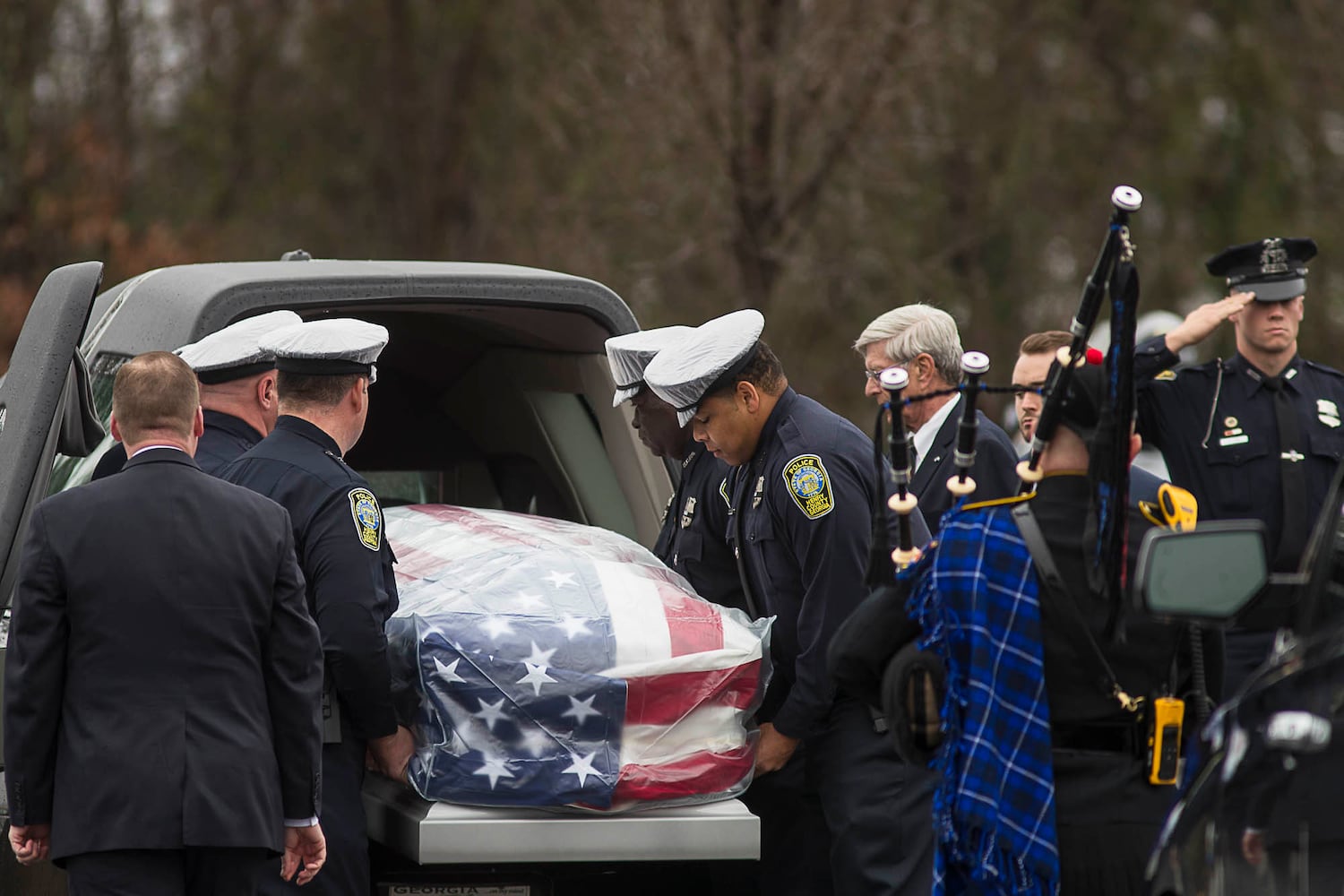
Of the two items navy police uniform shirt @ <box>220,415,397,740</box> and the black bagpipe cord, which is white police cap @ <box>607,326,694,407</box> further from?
the black bagpipe cord

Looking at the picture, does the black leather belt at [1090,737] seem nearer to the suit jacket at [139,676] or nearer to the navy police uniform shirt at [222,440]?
the suit jacket at [139,676]

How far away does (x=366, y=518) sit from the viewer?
14.0 feet

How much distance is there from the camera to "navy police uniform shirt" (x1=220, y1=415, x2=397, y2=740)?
13.6ft

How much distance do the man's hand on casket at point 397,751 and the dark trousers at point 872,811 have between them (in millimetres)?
1039

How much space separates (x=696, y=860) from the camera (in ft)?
13.6

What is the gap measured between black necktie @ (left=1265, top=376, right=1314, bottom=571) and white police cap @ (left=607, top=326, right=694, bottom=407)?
2055 millimetres

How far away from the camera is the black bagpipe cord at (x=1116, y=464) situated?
3.50m

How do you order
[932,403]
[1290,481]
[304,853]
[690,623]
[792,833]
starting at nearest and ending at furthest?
[304,853], [690,623], [792,833], [1290,481], [932,403]

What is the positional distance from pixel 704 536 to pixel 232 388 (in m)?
1.34

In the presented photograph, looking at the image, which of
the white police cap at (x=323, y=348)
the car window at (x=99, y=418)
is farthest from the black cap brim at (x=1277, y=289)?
the car window at (x=99, y=418)

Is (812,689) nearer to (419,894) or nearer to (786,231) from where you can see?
(419,894)

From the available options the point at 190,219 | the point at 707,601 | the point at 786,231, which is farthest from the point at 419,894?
the point at 190,219

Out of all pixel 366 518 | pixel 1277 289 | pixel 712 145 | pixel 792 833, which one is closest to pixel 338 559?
pixel 366 518

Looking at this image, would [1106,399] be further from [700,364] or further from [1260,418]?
[1260,418]
